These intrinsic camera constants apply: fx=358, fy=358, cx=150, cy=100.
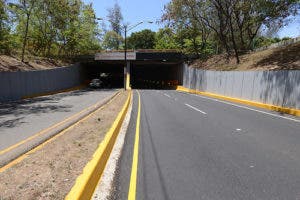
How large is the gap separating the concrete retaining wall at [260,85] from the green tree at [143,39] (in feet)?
287

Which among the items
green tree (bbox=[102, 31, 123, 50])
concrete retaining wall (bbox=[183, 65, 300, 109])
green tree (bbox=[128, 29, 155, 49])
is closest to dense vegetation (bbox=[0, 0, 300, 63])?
concrete retaining wall (bbox=[183, 65, 300, 109])

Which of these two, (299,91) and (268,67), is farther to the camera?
(268,67)

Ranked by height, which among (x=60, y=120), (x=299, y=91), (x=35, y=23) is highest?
(x=35, y=23)

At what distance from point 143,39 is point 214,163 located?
121200 mm

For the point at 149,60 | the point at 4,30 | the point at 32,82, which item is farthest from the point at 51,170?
the point at 149,60

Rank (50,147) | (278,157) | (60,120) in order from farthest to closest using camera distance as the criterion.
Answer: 1. (60,120)
2. (50,147)
3. (278,157)

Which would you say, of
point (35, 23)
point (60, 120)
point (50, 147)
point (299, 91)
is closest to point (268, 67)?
point (299, 91)

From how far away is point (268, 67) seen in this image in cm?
3095

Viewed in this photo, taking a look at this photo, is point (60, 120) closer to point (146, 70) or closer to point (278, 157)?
point (278, 157)

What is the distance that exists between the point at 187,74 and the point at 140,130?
4049 centimetres

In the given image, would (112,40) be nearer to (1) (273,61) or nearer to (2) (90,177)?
(1) (273,61)

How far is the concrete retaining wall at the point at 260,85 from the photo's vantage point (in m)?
19.1

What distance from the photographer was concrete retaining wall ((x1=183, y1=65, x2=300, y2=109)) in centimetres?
1906

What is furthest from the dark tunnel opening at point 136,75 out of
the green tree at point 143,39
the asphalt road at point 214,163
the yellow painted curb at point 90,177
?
the yellow painted curb at point 90,177
